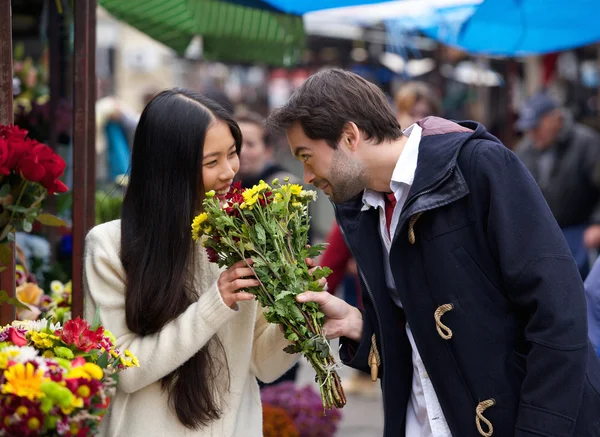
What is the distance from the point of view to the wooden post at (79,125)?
3.27 meters

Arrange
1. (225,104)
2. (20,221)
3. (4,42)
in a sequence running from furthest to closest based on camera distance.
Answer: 1. (225,104)
2. (4,42)
3. (20,221)

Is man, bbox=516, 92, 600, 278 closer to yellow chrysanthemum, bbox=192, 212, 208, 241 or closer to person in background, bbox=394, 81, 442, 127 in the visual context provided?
person in background, bbox=394, 81, 442, 127

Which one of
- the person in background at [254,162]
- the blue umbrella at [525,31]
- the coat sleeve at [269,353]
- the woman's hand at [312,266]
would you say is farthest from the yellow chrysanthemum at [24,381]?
the blue umbrella at [525,31]

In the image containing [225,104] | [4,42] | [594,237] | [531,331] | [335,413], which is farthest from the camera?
[594,237]

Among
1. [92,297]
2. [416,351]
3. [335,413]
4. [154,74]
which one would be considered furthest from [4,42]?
[154,74]

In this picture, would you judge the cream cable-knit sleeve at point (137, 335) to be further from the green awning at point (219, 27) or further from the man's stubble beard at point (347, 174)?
the green awning at point (219, 27)

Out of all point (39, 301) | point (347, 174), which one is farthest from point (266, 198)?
point (39, 301)

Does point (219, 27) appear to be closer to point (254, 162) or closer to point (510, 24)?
point (254, 162)

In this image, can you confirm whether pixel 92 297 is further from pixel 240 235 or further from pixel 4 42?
pixel 4 42

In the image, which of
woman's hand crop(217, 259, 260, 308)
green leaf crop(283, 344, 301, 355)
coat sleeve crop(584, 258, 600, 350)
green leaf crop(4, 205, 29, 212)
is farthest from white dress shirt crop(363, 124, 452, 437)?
green leaf crop(4, 205, 29, 212)

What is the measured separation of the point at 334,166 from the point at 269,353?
2.08 ft

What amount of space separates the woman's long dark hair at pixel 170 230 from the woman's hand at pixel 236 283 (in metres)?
0.19

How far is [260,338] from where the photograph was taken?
287 centimetres

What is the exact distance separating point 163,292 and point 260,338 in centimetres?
41
